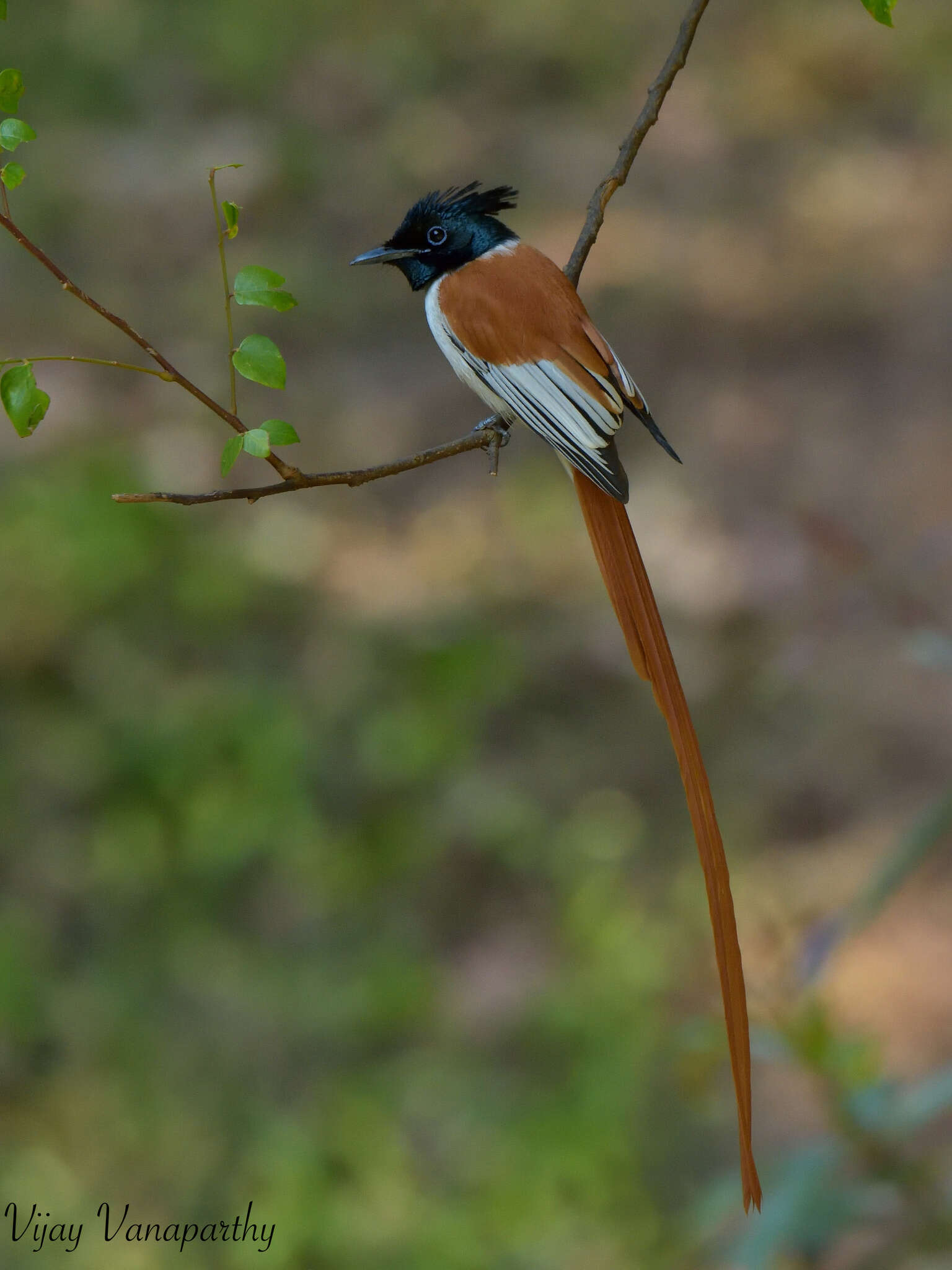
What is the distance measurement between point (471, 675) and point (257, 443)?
3.66 metres

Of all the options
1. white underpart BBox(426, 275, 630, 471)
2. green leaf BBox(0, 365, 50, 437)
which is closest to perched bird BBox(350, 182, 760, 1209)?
white underpart BBox(426, 275, 630, 471)

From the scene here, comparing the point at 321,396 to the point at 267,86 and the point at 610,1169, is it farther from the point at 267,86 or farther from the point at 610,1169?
the point at 610,1169

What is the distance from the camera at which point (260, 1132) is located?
3484 mm

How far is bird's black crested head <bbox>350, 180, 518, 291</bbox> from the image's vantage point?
1626mm

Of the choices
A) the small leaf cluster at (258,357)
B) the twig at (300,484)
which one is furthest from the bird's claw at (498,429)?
the small leaf cluster at (258,357)

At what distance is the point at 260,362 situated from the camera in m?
1.05

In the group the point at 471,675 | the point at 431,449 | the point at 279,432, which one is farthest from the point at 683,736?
the point at 471,675

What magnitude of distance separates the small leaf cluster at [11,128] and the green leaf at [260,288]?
0.17 metres

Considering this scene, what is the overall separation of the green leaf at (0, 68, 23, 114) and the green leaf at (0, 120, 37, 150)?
0.04 meters

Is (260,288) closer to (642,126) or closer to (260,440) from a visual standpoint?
(260,440)

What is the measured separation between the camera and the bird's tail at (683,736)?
42.9 inches

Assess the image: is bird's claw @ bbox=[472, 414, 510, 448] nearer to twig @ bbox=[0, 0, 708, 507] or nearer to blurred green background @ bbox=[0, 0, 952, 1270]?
twig @ bbox=[0, 0, 708, 507]

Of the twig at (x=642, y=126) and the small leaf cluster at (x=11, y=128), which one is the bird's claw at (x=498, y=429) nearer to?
the twig at (x=642, y=126)

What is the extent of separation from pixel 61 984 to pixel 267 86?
4732 millimetres
